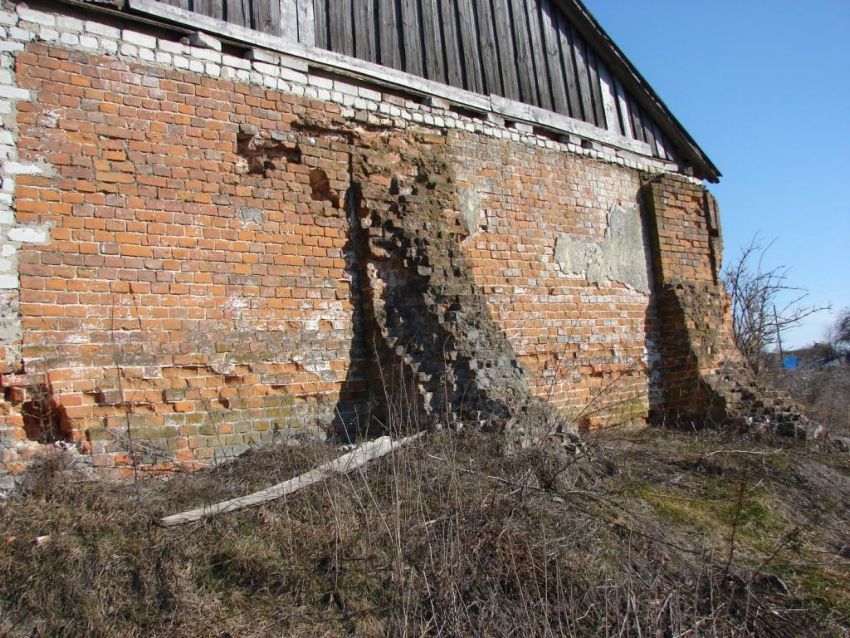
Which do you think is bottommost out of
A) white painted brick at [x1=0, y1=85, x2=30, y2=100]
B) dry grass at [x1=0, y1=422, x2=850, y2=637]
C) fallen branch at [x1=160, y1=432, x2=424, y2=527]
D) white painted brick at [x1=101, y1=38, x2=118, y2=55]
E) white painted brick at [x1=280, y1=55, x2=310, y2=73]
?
dry grass at [x1=0, y1=422, x2=850, y2=637]

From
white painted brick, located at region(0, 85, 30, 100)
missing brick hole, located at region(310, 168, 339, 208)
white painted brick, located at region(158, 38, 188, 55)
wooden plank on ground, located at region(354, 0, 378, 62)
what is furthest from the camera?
wooden plank on ground, located at region(354, 0, 378, 62)

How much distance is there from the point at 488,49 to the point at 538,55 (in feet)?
2.55

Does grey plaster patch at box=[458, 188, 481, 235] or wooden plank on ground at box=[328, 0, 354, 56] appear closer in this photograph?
wooden plank on ground at box=[328, 0, 354, 56]

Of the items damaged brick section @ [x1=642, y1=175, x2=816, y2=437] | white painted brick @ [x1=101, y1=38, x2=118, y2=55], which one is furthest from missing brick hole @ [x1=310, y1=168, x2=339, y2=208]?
damaged brick section @ [x1=642, y1=175, x2=816, y2=437]

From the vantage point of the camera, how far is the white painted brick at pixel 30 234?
4.62 m

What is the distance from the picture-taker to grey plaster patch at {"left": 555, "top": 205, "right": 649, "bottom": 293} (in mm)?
7797

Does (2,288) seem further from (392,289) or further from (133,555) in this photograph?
(392,289)

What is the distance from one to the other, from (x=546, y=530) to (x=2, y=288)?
3.86 meters

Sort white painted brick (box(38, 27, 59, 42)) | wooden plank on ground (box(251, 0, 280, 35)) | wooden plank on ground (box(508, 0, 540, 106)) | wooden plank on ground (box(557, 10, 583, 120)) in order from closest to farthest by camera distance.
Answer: white painted brick (box(38, 27, 59, 42))
wooden plank on ground (box(251, 0, 280, 35))
wooden plank on ground (box(508, 0, 540, 106))
wooden plank on ground (box(557, 10, 583, 120))

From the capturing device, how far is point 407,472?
4281 millimetres

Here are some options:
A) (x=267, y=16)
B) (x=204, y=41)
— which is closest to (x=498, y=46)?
(x=267, y=16)

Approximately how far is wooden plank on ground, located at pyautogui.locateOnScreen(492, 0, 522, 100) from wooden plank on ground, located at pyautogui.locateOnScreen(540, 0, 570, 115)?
21.5 inches

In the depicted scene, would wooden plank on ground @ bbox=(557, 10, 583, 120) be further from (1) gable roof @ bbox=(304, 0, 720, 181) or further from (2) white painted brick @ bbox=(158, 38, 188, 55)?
(2) white painted brick @ bbox=(158, 38, 188, 55)

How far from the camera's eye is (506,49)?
7891 mm
